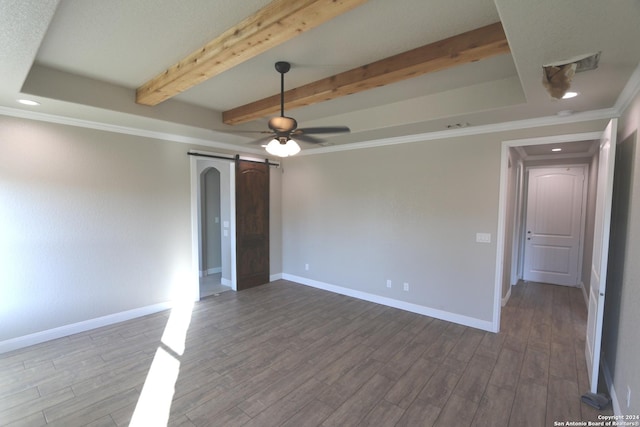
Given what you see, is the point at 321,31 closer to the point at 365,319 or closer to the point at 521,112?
the point at 521,112

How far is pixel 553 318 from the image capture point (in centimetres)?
400

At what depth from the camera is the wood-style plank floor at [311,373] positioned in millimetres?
2199

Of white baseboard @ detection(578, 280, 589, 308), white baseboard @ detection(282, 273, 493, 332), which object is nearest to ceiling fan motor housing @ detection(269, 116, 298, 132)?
white baseboard @ detection(282, 273, 493, 332)

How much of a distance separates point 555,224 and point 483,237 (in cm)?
318

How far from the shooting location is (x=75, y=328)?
3477 millimetres

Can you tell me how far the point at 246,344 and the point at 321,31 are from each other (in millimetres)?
3174

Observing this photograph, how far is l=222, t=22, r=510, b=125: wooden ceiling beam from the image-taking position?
199cm

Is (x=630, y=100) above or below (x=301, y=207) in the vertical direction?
above

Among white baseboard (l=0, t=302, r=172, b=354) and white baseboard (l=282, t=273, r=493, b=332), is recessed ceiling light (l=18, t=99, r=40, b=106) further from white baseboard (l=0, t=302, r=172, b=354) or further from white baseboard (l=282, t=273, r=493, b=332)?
white baseboard (l=282, t=273, r=493, b=332)

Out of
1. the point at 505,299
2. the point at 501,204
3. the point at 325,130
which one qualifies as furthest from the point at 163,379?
the point at 505,299

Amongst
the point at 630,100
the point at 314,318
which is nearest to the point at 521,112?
the point at 630,100

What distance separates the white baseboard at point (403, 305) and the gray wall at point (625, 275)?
1.19 metres

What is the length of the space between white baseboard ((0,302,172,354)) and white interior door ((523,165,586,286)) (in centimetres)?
689

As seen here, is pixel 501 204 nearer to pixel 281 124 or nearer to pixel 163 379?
pixel 281 124
